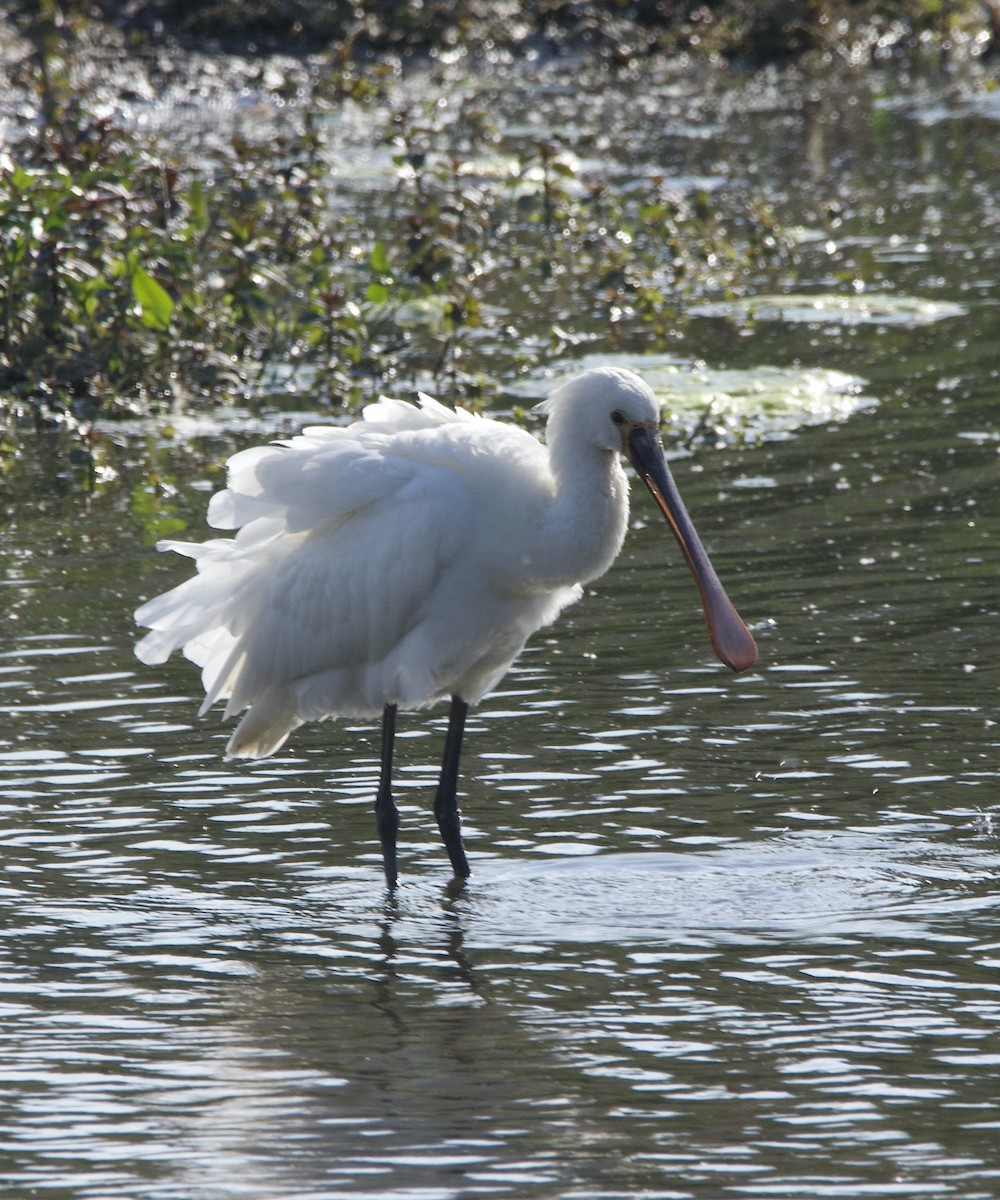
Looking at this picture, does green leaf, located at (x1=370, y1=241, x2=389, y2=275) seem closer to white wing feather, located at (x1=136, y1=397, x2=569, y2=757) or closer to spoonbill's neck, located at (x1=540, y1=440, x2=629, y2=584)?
white wing feather, located at (x1=136, y1=397, x2=569, y2=757)

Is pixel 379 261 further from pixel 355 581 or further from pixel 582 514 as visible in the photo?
pixel 582 514

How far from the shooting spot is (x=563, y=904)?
6.67 metres

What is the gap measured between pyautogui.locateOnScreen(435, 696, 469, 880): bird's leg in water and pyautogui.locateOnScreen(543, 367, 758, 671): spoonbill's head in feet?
3.02

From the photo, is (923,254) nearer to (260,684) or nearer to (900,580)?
(900,580)

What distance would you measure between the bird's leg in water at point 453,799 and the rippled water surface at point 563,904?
0.11m

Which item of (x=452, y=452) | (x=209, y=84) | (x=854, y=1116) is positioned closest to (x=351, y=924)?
(x=452, y=452)

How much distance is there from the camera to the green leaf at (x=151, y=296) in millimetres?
12648

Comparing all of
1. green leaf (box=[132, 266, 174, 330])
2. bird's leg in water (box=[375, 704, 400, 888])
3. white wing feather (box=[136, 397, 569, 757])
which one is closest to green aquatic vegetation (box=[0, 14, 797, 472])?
green leaf (box=[132, 266, 174, 330])

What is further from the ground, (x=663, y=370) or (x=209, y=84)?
(x=209, y=84)

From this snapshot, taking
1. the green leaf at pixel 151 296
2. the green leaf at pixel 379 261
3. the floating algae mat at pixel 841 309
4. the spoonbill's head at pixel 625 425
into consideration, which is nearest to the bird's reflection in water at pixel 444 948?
the spoonbill's head at pixel 625 425

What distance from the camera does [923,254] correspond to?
1866cm

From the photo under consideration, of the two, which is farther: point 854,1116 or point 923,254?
point 923,254

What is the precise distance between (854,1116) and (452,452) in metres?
→ 2.65

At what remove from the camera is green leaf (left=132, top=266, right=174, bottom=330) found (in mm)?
12648
